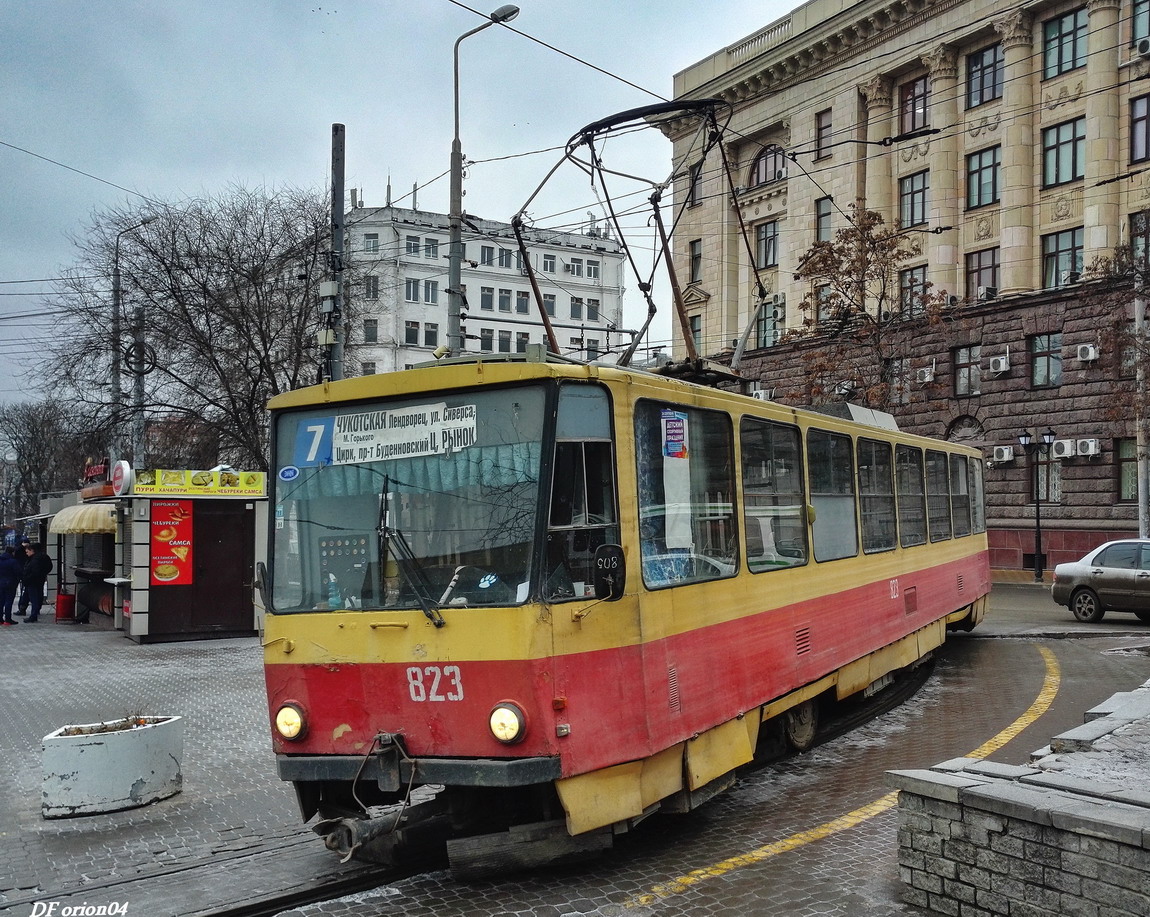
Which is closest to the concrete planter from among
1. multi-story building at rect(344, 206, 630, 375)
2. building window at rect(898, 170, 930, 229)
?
building window at rect(898, 170, 930, 229)

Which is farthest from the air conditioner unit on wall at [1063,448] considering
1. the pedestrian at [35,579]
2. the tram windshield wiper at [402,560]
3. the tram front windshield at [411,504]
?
the tram windshield wiper at [402,560]

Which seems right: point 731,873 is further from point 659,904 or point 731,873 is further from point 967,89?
point 967,89

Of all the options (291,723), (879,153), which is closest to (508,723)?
(291,723)

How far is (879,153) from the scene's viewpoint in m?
37.5

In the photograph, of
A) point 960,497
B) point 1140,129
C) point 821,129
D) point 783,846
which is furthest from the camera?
point 821,129

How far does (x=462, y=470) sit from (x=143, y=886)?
307 centimetres

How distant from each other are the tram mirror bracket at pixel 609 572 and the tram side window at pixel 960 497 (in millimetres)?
10069

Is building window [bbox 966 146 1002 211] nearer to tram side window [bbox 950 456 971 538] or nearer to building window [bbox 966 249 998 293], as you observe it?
building window [bbox 966 249 998 293]

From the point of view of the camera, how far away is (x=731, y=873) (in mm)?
6074

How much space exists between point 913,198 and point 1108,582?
20.7 m

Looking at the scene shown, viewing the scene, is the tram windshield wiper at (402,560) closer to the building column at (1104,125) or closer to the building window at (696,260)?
the building column at (1104,125)

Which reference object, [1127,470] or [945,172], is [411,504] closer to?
[1127,470]

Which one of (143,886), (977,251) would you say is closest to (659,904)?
(143,886)

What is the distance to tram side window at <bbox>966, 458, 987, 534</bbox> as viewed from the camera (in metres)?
16.2
